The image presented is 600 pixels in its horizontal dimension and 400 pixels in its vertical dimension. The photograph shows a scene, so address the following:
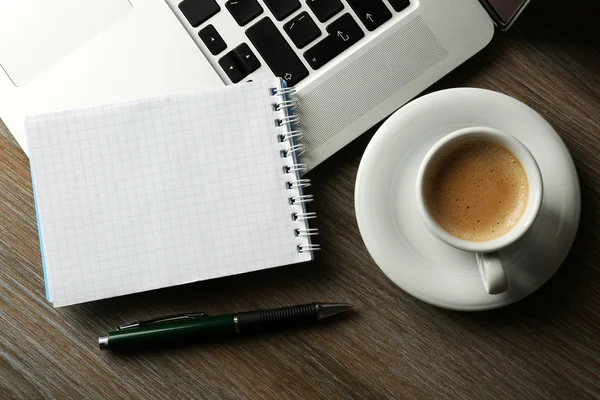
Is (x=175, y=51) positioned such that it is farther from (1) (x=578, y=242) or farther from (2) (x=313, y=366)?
(1) (x=578, y=242)

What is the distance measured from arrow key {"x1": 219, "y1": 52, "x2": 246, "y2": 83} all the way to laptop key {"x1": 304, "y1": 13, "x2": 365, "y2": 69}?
73 mm

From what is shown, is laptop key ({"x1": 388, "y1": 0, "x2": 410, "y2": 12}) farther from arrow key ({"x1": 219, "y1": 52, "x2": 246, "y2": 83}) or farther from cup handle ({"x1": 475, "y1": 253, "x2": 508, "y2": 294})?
cup handle ({"x1": 475, "y1": 253, "x2": 508, "y2": 294})

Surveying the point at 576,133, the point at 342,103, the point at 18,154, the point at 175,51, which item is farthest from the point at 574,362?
the point at 18,154

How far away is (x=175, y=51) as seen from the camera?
0.64 metres

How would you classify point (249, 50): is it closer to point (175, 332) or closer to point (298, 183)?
point (298, 183)

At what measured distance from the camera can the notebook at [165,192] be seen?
2.06 feet

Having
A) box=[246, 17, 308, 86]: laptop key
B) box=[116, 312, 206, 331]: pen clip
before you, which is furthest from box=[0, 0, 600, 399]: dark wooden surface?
box=[246, 17, 308, 86]: laptop key

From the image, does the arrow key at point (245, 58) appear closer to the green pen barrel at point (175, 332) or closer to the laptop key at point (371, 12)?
the laptop key at point (371, 12)

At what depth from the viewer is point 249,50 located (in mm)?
626

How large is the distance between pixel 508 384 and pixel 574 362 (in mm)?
74

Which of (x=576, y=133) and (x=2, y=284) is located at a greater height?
(x=2, y=284)

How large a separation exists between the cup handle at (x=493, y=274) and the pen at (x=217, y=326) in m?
0.17

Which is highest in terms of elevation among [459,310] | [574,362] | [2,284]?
[2,284]

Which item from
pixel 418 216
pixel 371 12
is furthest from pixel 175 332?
pixel 371 12
